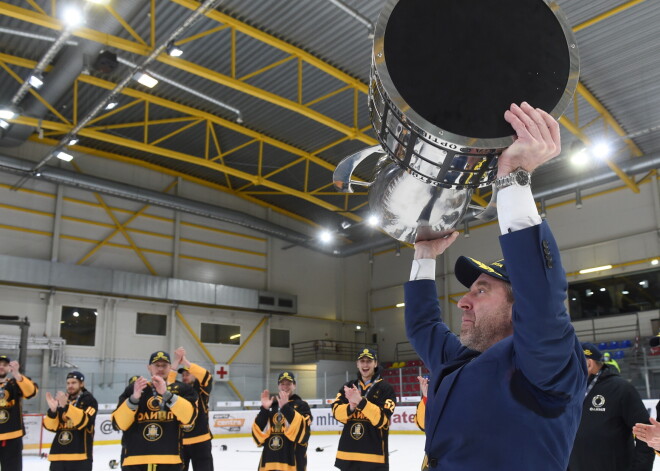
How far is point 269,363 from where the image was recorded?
26703 mm

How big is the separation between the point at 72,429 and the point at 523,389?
317 inches

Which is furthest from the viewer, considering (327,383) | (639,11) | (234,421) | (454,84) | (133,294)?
(327,383)

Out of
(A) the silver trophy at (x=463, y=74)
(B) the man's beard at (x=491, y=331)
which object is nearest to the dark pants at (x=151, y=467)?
(B) the man's beard at (x=491, y=331)

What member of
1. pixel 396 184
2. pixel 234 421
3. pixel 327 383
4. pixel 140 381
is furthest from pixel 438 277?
pixel 396 184

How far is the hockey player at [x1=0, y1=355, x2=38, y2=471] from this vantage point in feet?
27.9

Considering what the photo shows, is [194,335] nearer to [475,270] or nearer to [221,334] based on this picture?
[221,334]

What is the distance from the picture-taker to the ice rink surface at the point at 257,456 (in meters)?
11.9

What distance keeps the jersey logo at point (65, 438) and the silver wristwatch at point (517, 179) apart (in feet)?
27.1

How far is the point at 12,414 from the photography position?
880 cm

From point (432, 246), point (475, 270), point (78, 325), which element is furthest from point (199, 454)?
point (78, 325)

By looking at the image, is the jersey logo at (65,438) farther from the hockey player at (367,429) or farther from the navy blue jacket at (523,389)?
the navy blue jacket at (523,389)

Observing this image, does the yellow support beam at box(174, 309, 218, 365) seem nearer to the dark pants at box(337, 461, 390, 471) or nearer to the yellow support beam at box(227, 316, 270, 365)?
the yellow support beam at box(227, 316, 270, 365)

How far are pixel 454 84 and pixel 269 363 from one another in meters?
26.1

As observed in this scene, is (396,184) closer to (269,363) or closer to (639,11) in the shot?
(639,11)
